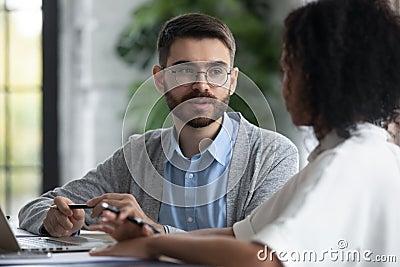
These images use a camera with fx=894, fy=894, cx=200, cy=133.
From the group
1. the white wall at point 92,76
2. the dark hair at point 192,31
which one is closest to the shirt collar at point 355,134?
the dark hair at point 192,31

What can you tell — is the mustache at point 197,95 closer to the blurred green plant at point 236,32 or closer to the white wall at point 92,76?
the blurred green plant at point 236,32

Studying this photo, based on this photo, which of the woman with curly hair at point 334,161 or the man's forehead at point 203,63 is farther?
A: the man's forehead at point 203,63

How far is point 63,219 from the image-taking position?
1.84m

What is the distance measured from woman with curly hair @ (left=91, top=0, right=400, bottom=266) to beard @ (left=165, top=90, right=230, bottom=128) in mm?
403

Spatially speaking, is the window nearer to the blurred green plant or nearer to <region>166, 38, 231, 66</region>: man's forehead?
the blurred green plant

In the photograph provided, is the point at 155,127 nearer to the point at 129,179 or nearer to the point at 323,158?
the point at 129,179

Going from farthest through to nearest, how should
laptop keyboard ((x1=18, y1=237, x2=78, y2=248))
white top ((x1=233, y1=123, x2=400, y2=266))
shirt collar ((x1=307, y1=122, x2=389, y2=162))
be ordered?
1. laptop keyboard ((x1=18, y1=237, x2=78, y2=248))
2. shirt collar ((x1=307, y1=122, x2=389, y2=162))
3. white top ((x1=233, y1=123, x2=400, y2=266))

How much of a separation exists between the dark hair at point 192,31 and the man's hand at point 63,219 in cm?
40

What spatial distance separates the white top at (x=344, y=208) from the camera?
128cm

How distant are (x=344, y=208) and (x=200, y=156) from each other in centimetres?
69

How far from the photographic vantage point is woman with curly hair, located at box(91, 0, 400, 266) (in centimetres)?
128

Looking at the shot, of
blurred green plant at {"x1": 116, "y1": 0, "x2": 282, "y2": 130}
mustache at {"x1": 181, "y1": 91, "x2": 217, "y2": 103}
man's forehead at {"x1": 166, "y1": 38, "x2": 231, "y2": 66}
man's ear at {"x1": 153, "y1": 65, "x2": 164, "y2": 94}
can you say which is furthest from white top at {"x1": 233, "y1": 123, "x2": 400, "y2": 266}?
blurred green plant at {"x1": 116, "y1": 0, "x2": 282, "y2": 130}

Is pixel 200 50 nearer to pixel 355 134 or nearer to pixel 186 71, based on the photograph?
pixel 186 71

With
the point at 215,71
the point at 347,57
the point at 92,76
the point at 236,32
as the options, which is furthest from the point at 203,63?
the point at 92,76
